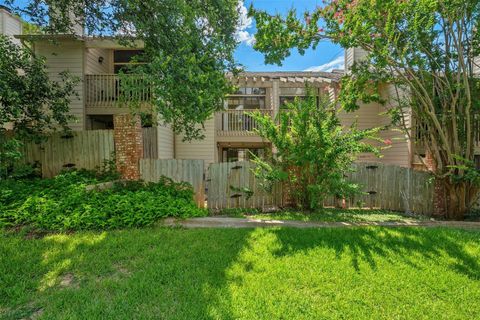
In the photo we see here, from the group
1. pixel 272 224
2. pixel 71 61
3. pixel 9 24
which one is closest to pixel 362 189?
pixel 272 224

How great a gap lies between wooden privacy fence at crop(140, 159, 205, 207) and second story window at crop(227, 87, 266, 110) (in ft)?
24.1

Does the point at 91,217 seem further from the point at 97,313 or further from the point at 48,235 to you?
the point at 97,313

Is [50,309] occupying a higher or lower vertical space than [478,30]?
lower

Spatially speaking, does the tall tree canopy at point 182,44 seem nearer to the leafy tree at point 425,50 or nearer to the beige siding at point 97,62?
the leafy tree at point 425,50

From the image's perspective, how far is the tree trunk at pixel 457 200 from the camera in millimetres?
6613

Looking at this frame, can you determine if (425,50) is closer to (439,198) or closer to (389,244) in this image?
(439,198)

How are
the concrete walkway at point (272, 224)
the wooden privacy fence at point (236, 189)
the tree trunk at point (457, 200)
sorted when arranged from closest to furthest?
the concrete walkway at point (272, 224) → the tree trunk at point (457, 200) → the wooden privacy fence at point (236, 189)

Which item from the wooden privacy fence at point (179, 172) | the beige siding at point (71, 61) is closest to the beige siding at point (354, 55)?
the wooden privacy fence at point (179, 172)

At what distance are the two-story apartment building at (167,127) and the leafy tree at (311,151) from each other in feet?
9.18

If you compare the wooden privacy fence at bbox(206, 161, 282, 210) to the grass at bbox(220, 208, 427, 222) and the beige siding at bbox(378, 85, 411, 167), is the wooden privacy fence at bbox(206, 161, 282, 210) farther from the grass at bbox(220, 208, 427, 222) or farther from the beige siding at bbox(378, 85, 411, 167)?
the beige siding at bbox(378, 85, 411, 167)

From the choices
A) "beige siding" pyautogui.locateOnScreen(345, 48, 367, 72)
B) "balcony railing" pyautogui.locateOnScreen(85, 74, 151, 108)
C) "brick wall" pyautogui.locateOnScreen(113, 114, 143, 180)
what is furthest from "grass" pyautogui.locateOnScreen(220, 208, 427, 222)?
"balcony railing" pyautogui.locateOnScreen(85, 74, 151, 108)

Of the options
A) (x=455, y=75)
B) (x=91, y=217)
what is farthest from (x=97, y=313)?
(x=455, y=75)

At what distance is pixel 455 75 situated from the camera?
6.55 metres

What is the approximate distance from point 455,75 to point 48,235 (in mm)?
Result: 9857
